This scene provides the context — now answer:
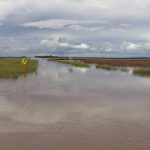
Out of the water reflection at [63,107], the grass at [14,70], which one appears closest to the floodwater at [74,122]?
the water reflection at [63,107]

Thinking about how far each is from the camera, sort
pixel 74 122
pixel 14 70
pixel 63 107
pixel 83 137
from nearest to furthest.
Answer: pixel 83 137
pixel 74 122
pixel 63 107
pixel 14 70

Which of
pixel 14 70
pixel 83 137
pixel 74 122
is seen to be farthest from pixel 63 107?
pixel 14 70

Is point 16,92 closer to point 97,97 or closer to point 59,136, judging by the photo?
point 97,97

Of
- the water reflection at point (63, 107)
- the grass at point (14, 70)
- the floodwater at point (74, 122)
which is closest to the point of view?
the floodwater at point (74, 122)

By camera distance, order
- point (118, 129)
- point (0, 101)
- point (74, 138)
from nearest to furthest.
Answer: point (74, 138) → point (118, 129) → point (0, 101)

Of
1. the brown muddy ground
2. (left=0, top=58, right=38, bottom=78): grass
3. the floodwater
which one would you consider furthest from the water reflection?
(left=0, top=58, right=38, bottom=78): grass

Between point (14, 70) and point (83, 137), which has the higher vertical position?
point (14, 70)

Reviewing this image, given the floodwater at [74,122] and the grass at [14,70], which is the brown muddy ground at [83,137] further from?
the grass at [14,70]

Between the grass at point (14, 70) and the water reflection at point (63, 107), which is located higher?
the grass at point (14, 70)

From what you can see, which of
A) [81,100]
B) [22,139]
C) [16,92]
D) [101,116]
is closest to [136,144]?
[22,139]

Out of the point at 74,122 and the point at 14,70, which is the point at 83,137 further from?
the point at 14,70

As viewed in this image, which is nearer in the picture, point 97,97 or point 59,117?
point 59,117

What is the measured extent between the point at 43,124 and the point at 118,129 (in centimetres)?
267

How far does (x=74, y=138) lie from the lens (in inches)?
432
